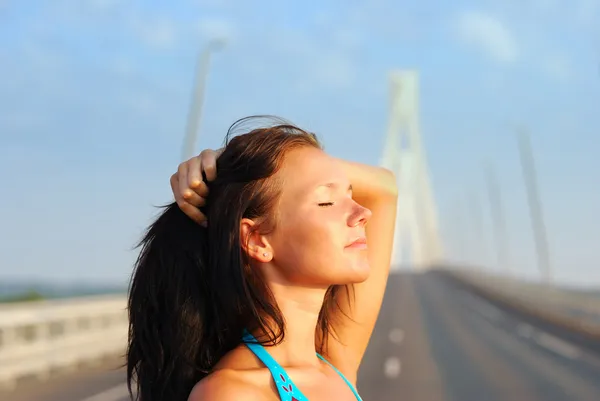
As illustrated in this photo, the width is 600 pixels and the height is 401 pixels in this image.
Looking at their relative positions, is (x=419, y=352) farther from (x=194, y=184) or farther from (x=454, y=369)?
(x=194, y=184)

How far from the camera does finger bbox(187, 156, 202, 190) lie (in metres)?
2.12

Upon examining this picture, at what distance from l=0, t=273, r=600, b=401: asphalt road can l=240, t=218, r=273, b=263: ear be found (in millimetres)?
11511

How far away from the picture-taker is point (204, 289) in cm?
212

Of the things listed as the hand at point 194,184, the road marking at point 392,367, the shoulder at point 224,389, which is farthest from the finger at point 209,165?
the road marking at point 392,367

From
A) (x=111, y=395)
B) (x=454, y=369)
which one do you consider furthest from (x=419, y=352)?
(x=111, y=395)

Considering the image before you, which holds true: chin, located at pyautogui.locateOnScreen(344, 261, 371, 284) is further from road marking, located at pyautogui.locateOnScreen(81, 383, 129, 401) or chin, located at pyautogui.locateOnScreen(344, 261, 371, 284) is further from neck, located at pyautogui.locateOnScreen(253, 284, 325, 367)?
road marking, located at pyautogui.locateOnScreen(81, 383, 129, 401)

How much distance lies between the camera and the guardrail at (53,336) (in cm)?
1557

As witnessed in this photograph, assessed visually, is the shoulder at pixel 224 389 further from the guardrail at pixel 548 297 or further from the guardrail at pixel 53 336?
the guardrail at pixel 548 297

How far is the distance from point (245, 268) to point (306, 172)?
0.25 metres

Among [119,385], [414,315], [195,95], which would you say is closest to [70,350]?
[119,385]

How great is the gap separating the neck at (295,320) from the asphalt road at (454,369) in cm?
1140

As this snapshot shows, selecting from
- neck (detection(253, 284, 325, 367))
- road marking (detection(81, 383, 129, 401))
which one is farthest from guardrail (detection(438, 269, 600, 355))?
neck (detection(253, 284, 325, 367))

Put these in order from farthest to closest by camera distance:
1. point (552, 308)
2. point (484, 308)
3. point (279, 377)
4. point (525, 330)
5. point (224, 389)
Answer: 1. point (484, 308)
2. point (552, 308)
3. point (525, 330)
4. point (279, 377)
5. point (224, 389)

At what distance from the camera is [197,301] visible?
2109mm
